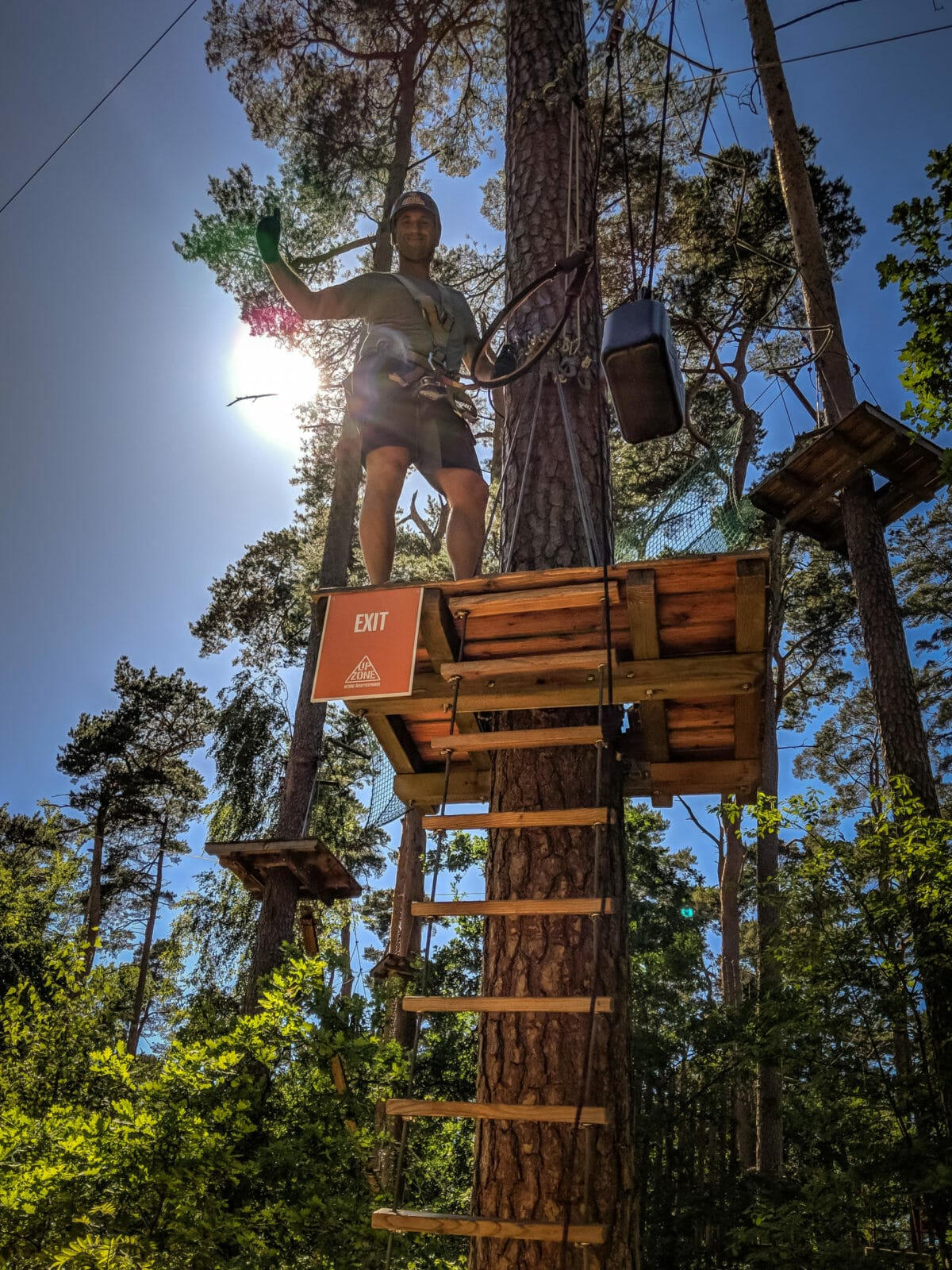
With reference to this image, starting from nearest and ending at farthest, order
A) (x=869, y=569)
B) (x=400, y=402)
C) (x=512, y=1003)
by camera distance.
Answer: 1. (x=512, y=1003)
2. (x=400, y=402)
3. (x=869, y=569)

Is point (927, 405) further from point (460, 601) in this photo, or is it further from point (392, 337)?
point (392, 337)

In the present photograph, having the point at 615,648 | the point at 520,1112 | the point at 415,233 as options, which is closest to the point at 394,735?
the point at 615,648

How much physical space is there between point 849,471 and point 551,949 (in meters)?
5.37

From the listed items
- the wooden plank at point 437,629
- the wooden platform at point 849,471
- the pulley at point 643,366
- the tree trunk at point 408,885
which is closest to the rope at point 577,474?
the pulley at point 643,366

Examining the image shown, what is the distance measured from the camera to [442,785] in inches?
138

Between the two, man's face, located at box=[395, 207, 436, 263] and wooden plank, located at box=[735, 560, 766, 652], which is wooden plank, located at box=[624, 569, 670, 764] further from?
man's face, located at box=[395, 207, 436, 263]

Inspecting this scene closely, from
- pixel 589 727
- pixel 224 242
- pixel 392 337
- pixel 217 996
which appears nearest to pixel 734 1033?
pixel 589 727

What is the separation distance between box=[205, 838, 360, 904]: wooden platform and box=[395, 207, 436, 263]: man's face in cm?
392

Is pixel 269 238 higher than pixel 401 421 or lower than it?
higher

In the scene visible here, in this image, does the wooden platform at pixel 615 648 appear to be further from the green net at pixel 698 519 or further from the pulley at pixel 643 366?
the green net at pixel 698 519

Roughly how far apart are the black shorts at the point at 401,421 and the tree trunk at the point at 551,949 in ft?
0.96

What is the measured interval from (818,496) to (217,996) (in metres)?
9.30

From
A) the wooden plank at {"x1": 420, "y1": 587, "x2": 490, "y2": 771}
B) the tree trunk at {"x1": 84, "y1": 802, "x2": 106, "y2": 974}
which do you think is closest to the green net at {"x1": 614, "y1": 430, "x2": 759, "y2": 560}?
the wooden plank at {"x1": 420, "y1": 587, "x2": 490, "y2": 771}

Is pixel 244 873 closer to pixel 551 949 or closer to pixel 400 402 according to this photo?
pixel 400 402
